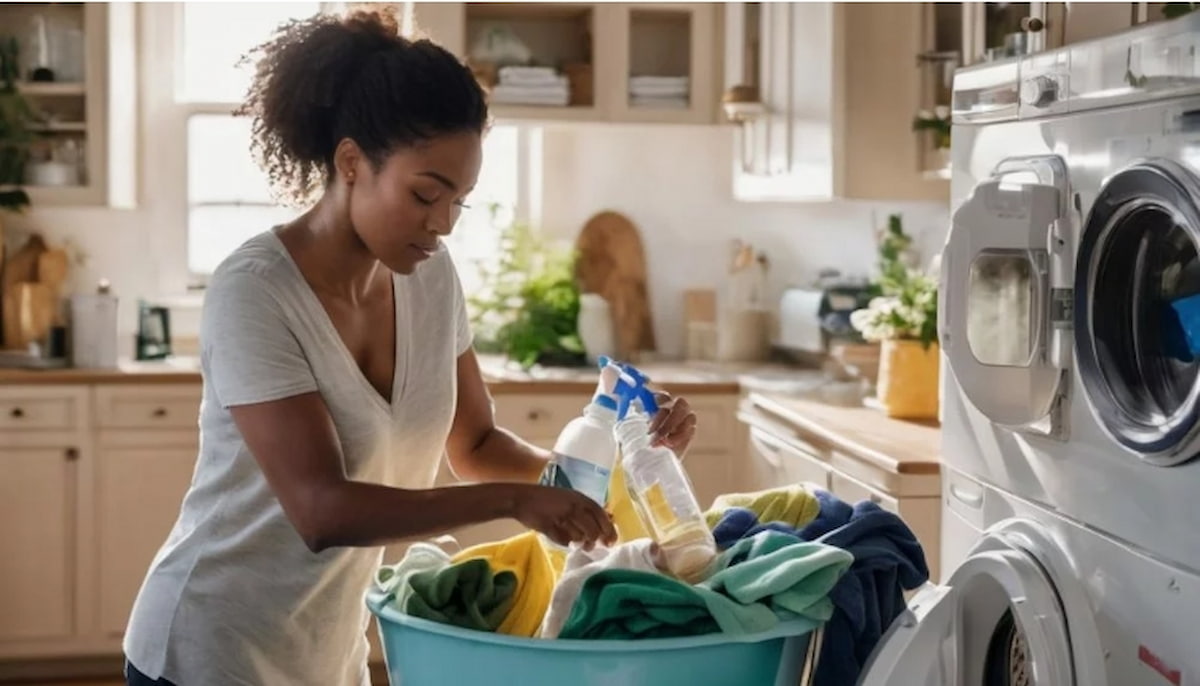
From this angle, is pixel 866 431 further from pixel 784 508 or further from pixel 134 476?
pixel 134 476

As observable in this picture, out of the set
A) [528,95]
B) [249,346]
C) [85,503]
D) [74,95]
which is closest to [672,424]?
[249,346]

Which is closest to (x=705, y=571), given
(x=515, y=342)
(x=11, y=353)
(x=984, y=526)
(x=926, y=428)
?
(x=984, y=526)

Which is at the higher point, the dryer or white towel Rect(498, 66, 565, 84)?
white towel Rect(498, 66, 565, 84)

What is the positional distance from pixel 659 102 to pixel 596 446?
10.8ft

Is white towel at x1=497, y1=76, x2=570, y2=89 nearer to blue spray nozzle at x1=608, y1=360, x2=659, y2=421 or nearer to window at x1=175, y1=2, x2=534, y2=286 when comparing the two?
window at x1=175, y1=2, x2=534, y2=286

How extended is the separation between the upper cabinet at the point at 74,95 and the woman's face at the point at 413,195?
3046mm

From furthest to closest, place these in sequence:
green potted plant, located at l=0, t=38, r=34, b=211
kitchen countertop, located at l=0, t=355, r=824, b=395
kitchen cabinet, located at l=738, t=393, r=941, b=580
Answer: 1. green potted plant, located at l=0, t=38, r=34, b=211
2. kitchen countertop, located at l=0, t=355, r=824, b=395
3. kitchen cabinet, located at l=738, t=393, r=941, b=580

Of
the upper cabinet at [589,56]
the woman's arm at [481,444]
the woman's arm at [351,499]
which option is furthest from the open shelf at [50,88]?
the woman's arm at [351,499]

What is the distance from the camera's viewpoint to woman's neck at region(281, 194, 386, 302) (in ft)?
5.79

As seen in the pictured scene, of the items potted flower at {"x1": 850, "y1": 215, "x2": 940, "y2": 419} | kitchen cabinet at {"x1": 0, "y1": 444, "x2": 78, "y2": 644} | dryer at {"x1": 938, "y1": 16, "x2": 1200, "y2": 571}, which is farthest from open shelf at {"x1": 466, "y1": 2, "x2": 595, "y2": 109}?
dryer at {"x1": 938, "y1": 16, "x2": 1200, "y2": 571}

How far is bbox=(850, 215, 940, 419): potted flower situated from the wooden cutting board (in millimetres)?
1269

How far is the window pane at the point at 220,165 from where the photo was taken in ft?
16.3

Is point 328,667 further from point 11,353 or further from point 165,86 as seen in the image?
point 165,86

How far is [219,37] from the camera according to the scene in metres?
4.94
